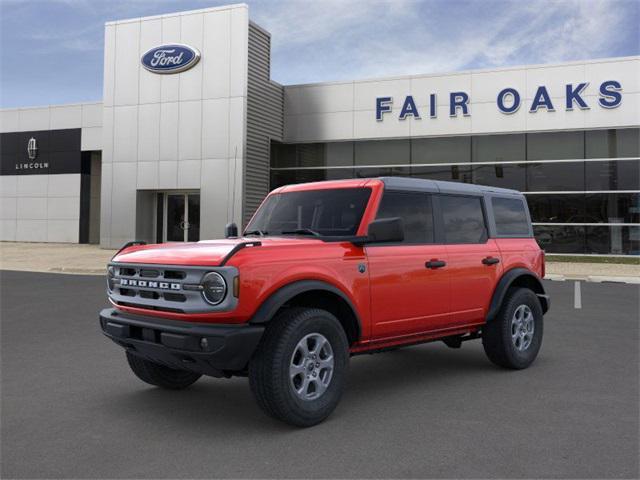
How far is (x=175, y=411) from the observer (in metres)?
4.71

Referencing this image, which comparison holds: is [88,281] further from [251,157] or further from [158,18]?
[158,18]

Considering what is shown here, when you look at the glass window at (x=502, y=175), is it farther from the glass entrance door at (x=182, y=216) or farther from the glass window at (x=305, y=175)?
the glass entrance door at (x=182, y=216)

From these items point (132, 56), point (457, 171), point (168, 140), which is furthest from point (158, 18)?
point (457, 171)

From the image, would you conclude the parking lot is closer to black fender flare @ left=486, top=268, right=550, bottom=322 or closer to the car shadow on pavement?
the car shadow on pavement

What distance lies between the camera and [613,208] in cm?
2223

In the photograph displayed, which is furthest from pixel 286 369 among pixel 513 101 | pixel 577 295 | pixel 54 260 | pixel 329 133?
pixel 329 133

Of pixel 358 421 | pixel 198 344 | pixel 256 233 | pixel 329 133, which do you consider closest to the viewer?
pixel 198 344

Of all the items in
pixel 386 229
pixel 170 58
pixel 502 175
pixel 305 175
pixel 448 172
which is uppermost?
pixel 170 58

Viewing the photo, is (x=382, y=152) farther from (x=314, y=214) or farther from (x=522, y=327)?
(x=314, y=214)

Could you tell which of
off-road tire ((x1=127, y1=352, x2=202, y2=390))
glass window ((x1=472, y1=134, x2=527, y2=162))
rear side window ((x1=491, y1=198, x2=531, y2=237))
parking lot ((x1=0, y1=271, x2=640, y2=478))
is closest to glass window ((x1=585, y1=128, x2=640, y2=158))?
glass window ((x1=472, y1=134, x2=527, y2=162))

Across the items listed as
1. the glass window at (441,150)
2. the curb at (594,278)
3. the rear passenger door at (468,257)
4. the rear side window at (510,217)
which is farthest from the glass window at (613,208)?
the rear passenger door at (468,257)

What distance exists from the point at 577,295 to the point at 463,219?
8187mm

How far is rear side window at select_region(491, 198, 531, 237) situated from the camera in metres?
6.38

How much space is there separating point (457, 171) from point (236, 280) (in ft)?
69.6
